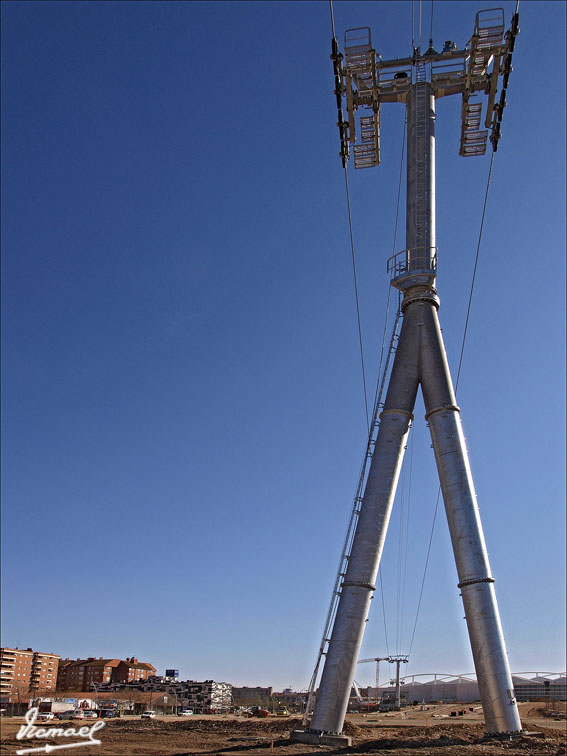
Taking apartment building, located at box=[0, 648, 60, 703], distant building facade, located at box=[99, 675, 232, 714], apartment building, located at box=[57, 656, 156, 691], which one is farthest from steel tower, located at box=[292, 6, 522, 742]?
apartment building, located at box=[57, 656, 156, 691]

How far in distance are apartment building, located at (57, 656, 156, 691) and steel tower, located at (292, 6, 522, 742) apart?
158 metres

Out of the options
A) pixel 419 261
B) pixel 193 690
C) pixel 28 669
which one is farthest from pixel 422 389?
pixel 28 669

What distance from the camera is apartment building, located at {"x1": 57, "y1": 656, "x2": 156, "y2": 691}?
16400cm

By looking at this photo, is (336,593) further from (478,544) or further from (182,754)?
(182,754)

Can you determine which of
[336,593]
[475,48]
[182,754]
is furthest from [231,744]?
[475,48]

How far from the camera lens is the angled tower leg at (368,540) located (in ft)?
70.5

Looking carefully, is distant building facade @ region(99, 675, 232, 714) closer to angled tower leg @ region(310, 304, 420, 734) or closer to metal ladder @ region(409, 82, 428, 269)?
angled tower leg @ region(310, 304, 420, 734)

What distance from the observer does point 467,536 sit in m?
22.4

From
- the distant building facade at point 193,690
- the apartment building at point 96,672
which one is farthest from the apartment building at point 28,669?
the distant building facade at point 193,690

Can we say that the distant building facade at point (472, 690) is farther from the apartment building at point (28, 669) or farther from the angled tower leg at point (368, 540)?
the angled tower leg at point (368, 540)

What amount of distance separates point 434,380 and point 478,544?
6705mm

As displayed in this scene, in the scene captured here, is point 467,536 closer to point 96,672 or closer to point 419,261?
point 419,261

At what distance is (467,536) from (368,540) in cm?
351

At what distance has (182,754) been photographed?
60.9 feet
